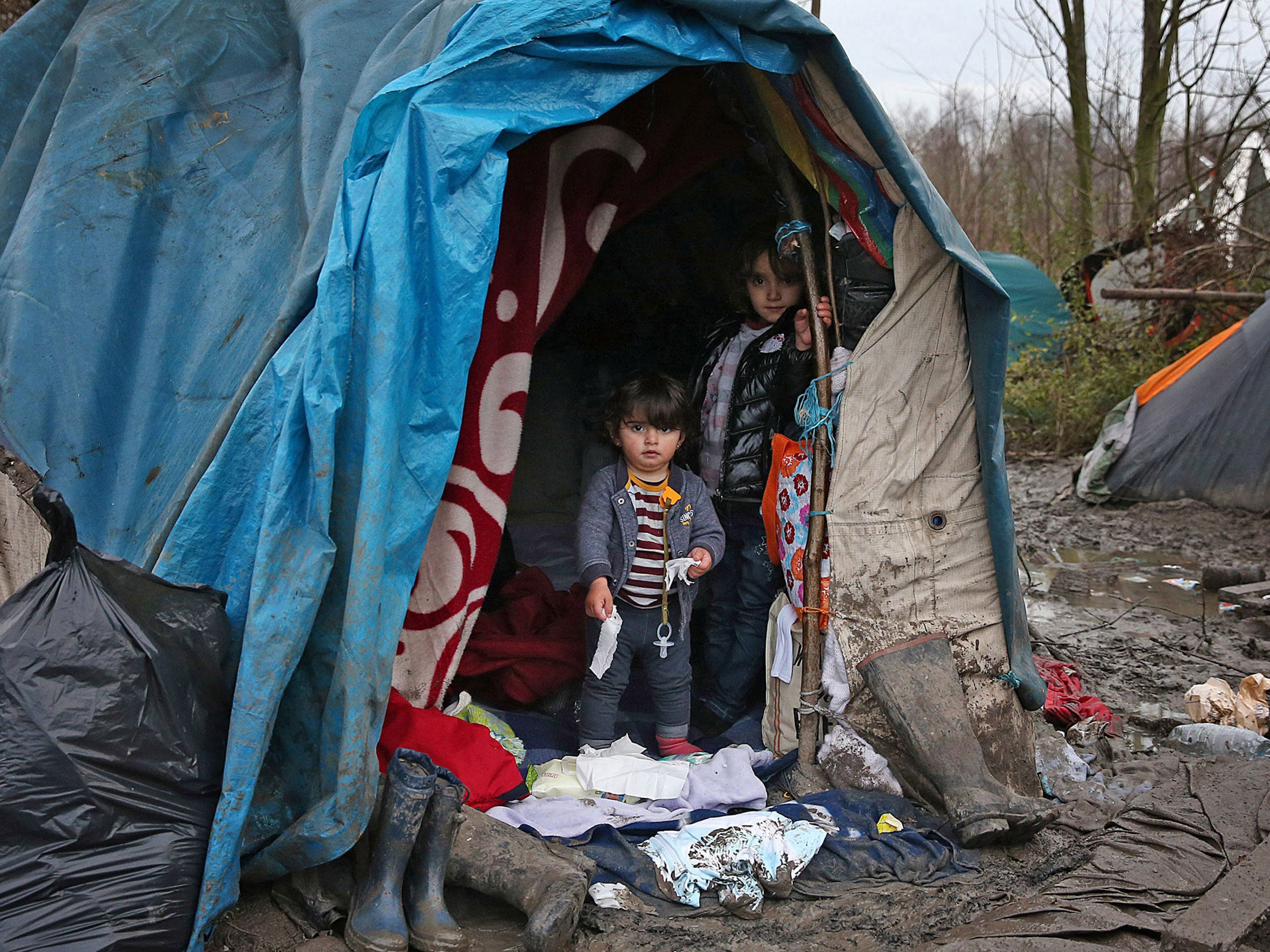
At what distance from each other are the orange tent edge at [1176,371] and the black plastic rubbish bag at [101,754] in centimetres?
734

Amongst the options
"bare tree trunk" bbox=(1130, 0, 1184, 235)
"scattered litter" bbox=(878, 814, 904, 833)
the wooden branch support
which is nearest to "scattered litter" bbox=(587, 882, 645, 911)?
"scattered litter" bbox=(878, 814, 904, 833)

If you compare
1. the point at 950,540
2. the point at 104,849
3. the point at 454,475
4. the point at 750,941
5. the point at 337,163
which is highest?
the point at 337,163

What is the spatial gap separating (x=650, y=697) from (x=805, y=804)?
101 cm

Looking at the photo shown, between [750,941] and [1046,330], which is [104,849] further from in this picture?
[1046,330]

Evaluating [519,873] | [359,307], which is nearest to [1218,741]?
[519,873]

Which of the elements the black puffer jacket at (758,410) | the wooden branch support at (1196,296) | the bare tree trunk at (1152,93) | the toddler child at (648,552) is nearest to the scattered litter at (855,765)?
the toddler child at (648,552)

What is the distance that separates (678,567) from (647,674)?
40 cm

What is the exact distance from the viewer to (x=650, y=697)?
379 cm

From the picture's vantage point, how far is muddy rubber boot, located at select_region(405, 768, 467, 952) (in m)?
2.25

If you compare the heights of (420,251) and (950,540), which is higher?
(420,251)

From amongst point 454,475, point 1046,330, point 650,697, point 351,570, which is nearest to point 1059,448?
point 1046,330

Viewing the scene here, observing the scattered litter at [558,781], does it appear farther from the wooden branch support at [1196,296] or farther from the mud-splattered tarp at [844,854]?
the wooden branch support at [1196,296]

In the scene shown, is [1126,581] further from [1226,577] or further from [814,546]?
[814,546]

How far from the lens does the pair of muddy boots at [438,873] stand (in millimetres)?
2199
